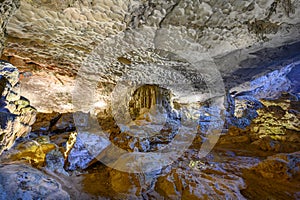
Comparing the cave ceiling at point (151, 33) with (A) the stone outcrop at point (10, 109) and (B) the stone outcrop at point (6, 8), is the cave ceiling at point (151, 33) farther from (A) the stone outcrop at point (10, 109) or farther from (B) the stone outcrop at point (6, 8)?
(A) the stone outcrop at point (10, 109)

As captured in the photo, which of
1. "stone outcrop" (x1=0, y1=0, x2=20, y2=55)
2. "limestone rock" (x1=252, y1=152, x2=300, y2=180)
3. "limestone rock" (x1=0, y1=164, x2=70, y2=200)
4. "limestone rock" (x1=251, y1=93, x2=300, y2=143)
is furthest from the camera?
"limestone rock" (x1=251, y1=93, x2=300, y2=143)

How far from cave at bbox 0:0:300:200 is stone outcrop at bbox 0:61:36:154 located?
2cm

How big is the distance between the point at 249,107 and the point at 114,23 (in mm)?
9324

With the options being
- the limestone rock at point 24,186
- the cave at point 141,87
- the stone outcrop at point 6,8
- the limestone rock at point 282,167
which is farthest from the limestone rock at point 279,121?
the stone outcrop at point 6,8

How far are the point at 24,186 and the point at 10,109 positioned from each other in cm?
101

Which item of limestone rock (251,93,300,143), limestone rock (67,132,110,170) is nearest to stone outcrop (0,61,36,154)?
limestone rock (67,132,110,170)

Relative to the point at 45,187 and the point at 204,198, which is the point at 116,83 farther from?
the point at 204,198

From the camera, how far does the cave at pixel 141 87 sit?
6.94ft

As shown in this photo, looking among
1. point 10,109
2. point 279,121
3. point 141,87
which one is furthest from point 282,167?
point 141,87

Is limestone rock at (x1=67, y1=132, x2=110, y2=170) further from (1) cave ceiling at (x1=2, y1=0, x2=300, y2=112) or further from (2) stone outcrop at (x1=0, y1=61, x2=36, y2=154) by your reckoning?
(1) cave ceiling at (x1=2, y1=0, x2=300, y2=112)

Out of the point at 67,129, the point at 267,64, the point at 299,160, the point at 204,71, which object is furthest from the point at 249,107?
the point at 67,129

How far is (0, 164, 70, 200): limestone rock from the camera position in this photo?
1844 millimetres

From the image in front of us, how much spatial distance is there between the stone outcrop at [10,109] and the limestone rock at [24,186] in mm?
419

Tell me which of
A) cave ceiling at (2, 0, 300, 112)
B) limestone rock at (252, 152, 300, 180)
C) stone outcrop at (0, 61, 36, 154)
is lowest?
limestone rock at (252, 152, 300, 180)
